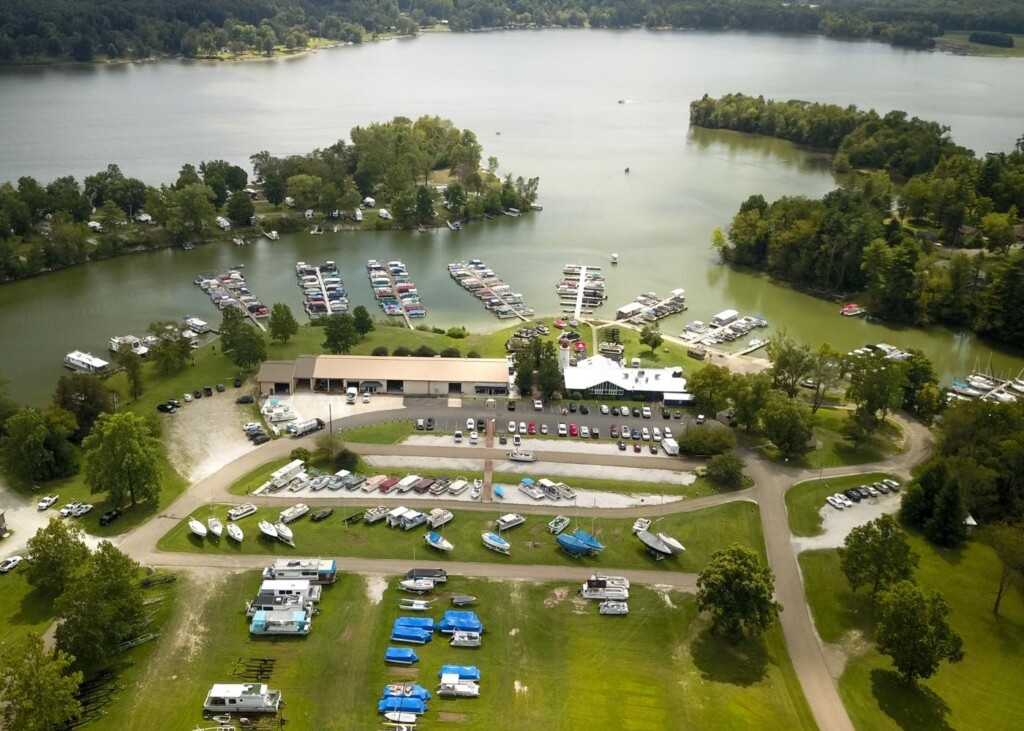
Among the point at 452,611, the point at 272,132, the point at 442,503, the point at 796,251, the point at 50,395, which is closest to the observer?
the point at 452,611

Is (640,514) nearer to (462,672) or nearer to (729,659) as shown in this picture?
(729,659)

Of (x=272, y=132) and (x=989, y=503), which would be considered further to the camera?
(x=272, y=132)

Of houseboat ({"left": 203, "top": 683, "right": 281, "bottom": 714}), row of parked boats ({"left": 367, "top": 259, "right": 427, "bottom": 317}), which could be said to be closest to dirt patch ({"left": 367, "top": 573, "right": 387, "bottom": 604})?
houseboat ({"left": 203, "top": 683, "right": 281, "bottom": 714})

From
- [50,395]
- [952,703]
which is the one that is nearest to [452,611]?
[952,703]

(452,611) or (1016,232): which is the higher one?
(1016,232)

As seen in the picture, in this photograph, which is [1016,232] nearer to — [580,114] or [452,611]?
→ [452,611]

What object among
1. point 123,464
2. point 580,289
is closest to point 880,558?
point 123,464

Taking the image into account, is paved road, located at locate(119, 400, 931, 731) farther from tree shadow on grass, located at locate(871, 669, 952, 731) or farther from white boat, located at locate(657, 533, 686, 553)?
tree shadow on grass, located at locate(871, 669, 952, 731)
